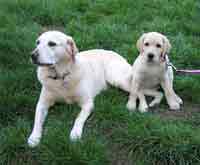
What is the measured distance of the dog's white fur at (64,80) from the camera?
414 centimetres

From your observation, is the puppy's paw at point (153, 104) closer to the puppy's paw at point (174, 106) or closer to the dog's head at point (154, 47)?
the puppy's paw at point (174, 106)

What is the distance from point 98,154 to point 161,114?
3.40 feet

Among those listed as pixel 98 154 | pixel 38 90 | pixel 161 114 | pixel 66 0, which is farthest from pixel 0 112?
pixel 66 0

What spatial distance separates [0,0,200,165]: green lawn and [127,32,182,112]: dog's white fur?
12 centimetres

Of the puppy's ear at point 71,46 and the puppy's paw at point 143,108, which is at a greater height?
the puppy's ear at point 71,46

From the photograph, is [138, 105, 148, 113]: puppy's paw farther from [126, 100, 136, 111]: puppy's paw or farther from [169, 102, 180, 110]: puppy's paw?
[169, 102, 180, 110]: puppy's paw

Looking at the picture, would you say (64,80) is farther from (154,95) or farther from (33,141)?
(154,95)

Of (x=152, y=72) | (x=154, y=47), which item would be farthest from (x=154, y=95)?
(x=154, y=47)

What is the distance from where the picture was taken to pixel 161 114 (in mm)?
4504

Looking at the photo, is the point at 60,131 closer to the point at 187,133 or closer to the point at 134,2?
the point at 187,133

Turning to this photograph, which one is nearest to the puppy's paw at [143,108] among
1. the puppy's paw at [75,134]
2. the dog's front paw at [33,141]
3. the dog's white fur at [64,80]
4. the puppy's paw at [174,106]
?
the puppy's paw at [174,106]

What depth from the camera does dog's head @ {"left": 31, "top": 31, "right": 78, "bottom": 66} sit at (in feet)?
13.5

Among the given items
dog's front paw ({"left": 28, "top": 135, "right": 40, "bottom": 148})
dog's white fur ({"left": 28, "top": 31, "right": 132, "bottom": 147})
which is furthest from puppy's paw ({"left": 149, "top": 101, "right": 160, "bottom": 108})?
dog's front paw ({"left": 28, "top": 135, "right": 40, "bottom": 148})

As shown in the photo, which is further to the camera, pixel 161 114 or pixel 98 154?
pixel 161 114
